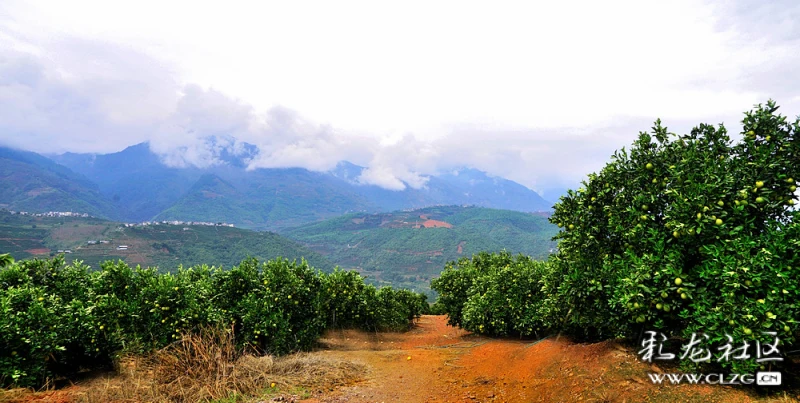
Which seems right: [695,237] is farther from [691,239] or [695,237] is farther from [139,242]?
[139,242]

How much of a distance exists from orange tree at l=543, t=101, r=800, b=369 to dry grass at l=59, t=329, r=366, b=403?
605 centimetres

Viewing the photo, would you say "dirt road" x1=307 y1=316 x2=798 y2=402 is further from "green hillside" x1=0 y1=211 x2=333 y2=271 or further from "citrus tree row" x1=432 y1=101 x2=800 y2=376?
"green hillside" x1=0 y1=211 x2=333 y2=271

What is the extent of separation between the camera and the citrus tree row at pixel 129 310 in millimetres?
7371

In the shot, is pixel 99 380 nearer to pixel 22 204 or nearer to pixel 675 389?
pixel 675 389

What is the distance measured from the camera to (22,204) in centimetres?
19425

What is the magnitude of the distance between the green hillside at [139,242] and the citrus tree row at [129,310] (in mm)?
77567

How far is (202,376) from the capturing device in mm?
7617

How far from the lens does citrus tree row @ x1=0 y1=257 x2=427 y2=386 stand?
24.2 feet

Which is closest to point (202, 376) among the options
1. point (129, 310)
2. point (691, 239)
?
point (129, 310)

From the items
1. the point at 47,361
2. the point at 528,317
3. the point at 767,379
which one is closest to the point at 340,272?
the point at 528,317

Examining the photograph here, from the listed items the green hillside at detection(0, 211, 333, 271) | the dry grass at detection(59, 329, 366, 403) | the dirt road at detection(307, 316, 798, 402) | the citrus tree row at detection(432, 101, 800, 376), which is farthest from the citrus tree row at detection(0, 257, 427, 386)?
the green hillside at detection(0, 211, 333, 271)

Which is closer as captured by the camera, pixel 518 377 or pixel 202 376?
pixel 202 376

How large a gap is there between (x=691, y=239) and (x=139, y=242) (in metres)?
123

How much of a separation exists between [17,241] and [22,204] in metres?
141
